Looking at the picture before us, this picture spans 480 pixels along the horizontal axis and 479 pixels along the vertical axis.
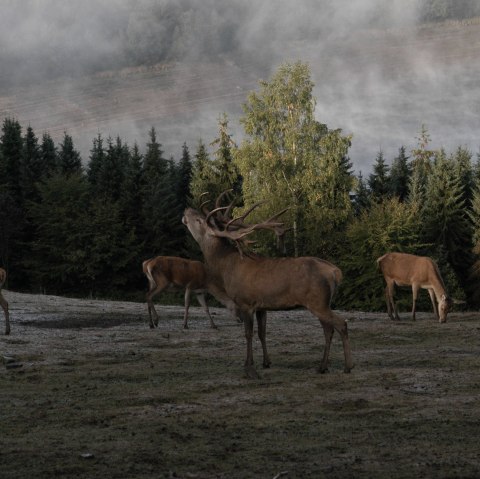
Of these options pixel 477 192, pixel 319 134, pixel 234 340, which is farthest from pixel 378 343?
pixel 477 192

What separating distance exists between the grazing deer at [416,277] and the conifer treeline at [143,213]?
2844cm

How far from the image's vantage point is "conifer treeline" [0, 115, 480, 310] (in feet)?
203

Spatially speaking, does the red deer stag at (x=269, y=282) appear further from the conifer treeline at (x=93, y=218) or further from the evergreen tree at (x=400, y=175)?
the evergreen tree at (x=400, y=175)

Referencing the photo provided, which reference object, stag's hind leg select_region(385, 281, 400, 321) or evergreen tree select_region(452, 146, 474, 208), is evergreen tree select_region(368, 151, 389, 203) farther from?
stag's hind leg select_region(385, 281, 400, 321)

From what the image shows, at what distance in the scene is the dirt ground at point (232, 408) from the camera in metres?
7.64

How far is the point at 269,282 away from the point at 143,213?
190 feet

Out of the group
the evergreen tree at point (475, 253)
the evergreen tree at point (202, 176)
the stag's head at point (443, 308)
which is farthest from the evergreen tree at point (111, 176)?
the stag's head at point (443, 308)

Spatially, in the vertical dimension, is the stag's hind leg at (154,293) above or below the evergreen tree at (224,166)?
below

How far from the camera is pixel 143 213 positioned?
69.6 meters

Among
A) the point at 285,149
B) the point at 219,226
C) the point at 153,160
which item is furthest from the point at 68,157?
the point at 219,226

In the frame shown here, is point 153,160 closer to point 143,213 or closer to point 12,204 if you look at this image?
point 143,213

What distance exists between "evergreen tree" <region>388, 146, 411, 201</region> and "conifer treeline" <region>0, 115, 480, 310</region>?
112 millimetres

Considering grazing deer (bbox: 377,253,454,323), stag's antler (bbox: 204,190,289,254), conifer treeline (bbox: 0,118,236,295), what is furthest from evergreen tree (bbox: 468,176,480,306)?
stag's antler (bbox: 204,190,289,254)

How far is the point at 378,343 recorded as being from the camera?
690 inches
